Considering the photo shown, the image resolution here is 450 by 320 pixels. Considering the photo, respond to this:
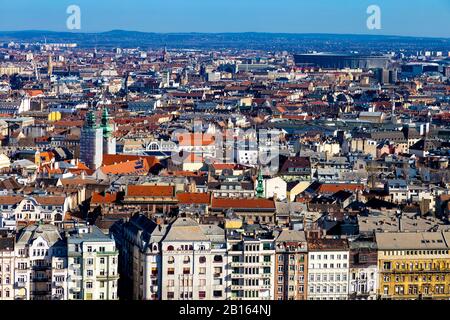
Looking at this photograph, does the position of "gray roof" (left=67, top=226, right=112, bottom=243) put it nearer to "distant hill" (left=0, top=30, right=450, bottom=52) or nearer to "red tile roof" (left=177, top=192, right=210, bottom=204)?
"red tile roof" (left=177, top=192, right=210, bottom=204)

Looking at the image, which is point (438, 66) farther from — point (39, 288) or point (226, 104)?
point (39, 288)

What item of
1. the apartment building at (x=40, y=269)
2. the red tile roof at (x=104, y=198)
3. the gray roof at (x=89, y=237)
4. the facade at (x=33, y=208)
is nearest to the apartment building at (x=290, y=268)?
the gray roof at (x=89, y=237)

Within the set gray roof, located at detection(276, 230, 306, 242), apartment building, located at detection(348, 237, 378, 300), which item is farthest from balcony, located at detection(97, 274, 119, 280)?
apartment building, located at detection(348, 237, 378, 300)

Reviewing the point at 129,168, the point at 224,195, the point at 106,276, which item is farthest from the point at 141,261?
the point at 129,168

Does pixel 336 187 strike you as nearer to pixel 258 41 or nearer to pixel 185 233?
pixel 185 233

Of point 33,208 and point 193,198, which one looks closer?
point 33,208

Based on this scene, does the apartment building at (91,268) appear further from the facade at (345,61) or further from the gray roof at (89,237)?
the facade at (345,61)
